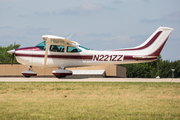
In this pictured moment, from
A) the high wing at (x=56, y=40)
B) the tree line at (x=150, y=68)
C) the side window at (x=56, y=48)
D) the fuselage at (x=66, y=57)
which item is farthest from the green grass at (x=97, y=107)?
the tree line at (x=150, y=68)

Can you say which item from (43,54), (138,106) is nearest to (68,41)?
(43,54)

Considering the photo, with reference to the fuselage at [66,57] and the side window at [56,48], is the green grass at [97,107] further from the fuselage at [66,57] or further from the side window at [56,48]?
the side window at [56,48]

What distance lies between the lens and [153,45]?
2286 centimetres

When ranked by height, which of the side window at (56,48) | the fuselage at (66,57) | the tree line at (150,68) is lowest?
the tree line at (150,68)

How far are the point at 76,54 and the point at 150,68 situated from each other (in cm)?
9153

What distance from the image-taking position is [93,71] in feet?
119

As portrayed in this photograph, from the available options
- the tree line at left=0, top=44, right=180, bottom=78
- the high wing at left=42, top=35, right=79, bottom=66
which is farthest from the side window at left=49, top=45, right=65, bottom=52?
the tree line at left=0, top=44, right=180, bottom=78

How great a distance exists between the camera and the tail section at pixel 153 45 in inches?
885

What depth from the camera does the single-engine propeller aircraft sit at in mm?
22906

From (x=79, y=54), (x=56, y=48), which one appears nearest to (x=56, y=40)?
(x=56, y=48)

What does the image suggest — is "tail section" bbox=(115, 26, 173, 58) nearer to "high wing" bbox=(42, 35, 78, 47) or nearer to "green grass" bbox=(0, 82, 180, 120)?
"high wing" bbox=(42, 35, 78, 47)

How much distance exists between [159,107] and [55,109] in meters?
3.83

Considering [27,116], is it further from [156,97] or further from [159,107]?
[156,97]

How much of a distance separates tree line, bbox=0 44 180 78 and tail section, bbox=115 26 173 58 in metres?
75.9
